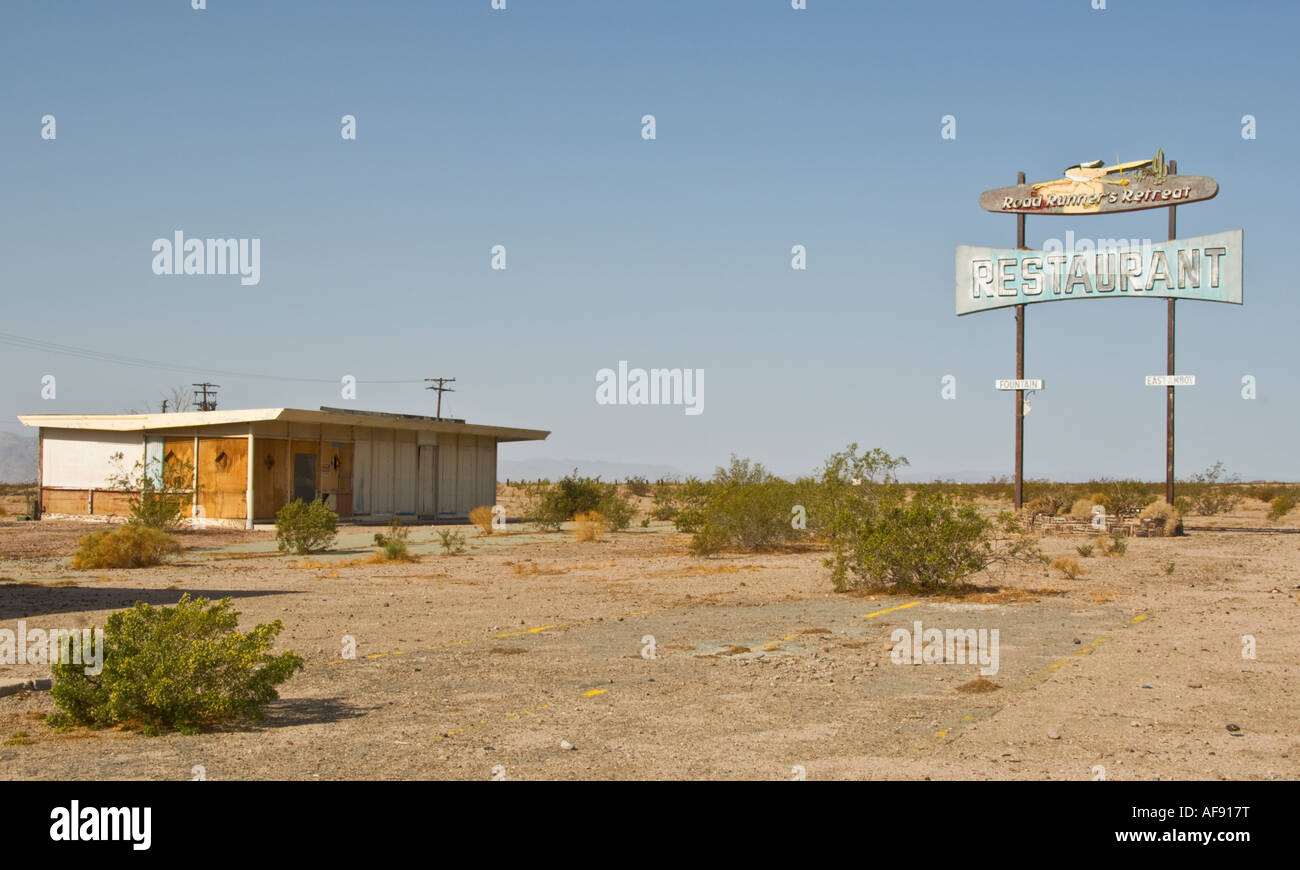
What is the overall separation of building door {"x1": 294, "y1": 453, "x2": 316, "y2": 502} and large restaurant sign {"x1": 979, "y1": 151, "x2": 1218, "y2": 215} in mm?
25667

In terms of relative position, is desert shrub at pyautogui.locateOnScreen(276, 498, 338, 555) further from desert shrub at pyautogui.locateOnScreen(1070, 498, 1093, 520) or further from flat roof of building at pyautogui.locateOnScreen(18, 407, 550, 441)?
desert shrub at pyautogui.locateOnScreen(1070, 498, 1093, 520)

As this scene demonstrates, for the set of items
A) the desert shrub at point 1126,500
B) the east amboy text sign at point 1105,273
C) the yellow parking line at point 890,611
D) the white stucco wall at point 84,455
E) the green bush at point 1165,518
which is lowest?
the yellow parking line at point 890,611

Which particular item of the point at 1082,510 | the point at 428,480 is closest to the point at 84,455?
the point at 428,480

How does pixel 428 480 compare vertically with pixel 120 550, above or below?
above

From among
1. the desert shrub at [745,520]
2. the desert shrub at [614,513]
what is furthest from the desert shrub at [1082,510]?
the desert shrub at [614,513]

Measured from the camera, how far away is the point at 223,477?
36906mm

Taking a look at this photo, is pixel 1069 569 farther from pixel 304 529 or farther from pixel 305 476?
pixel 305 476

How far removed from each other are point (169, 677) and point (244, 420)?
95.8 feet

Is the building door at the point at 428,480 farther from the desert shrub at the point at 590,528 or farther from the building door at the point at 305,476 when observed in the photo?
the desert shrub at the point at 590,528

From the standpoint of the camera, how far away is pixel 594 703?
29.2 ft

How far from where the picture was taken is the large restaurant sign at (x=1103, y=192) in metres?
36.0

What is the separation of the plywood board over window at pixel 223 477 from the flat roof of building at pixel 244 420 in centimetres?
84
